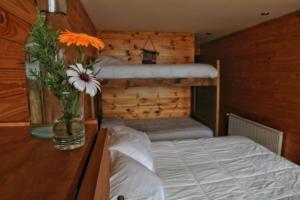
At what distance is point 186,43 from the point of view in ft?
12.6

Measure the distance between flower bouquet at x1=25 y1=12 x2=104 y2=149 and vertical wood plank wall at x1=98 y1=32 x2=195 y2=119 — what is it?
3.12 m

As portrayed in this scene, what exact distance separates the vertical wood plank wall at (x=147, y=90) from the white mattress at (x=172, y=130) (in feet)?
1.46

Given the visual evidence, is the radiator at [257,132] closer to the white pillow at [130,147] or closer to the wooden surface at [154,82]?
the wooden surface at [154,82]

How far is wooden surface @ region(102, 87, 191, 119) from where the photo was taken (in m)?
3.67

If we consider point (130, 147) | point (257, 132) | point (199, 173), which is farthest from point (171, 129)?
point (130, 147)

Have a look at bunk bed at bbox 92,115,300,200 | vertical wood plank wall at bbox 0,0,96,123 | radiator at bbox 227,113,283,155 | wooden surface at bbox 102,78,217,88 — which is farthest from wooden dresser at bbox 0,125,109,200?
radiator at bbox 227,113,283,155

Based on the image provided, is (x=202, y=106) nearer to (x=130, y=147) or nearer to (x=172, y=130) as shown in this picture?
(x=172, y=130)

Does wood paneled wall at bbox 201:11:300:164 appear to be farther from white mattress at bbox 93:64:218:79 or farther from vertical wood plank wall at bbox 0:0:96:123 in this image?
vertical wood plank wall at bbox 0:0:96:123

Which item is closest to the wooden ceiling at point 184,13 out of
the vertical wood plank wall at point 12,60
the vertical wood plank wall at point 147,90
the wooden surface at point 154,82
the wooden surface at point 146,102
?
the vertical wood plank wall at point 147,90

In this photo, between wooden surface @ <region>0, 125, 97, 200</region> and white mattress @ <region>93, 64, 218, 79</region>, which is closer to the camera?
wooden surface @ <region>0, 125, 97, 200</region>

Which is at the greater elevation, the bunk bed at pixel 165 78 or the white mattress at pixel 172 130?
the bunk bed at pixel 165 78

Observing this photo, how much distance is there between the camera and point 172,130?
9.44 ft

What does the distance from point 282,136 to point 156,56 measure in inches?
90.4

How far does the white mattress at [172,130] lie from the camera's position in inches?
110
